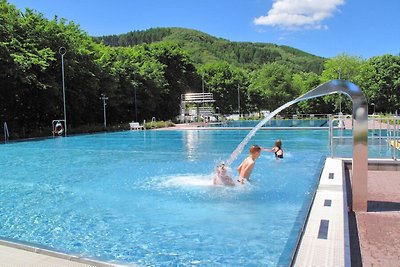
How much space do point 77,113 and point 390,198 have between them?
2955cm

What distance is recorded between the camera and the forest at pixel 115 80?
83.4 feet

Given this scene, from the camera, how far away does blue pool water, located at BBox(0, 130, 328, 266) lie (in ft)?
15.0

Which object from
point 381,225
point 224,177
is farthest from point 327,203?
point 224,177

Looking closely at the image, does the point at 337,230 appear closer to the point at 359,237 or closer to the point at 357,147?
the point at 359,237

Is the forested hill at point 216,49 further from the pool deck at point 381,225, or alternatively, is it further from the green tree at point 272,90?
the pool deck at point 381,225

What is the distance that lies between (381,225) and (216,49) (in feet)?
381

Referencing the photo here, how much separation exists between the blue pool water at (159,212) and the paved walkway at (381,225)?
0.76 m

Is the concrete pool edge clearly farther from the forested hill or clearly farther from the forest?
the forested hill

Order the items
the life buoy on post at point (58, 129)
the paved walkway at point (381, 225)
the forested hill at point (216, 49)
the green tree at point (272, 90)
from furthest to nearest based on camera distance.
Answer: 1. the forested hill at point (216, 49)
2. the green tree at point (272, 90)
3. the life buoy on post at point (58, 129)
4. the paved walkway at point (381, 225)

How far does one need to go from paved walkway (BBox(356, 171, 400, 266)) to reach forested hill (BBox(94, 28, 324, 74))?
9725 centimetres

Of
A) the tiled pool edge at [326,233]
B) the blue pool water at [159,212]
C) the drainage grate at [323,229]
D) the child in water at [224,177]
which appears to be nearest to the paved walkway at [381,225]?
the tiled pool edge at [326,233]

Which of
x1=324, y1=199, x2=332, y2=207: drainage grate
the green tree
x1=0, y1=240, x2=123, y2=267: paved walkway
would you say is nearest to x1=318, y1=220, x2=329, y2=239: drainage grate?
x1=324, y1=199, x2=332, y2=207: drainage grate

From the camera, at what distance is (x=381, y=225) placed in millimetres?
4785

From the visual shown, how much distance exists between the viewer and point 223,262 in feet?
13.7
